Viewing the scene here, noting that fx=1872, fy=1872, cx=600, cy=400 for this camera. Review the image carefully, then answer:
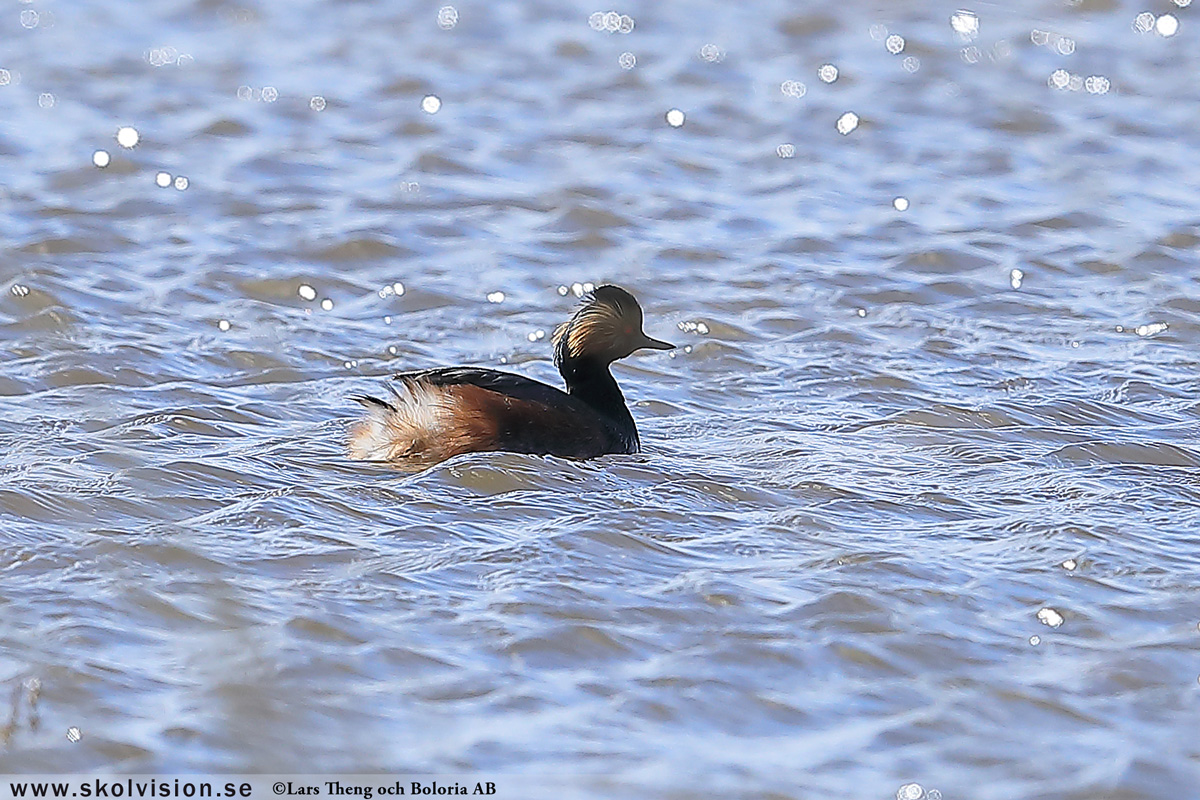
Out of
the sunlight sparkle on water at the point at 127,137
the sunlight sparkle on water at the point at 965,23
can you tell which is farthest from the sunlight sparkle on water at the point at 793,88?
the sunlight sparkle on water at the point at 127,137

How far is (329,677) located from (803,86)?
7.74 m

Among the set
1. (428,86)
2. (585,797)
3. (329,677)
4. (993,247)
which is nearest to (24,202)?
(428,86)

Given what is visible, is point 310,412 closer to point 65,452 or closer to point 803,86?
point 65,452

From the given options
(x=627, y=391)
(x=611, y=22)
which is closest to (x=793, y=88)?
(x=611, y=22)

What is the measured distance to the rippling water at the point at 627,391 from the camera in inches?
180

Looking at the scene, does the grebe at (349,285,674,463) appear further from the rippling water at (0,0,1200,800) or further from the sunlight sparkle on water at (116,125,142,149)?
the sunlight sparkle on water at (116,125,142,149)

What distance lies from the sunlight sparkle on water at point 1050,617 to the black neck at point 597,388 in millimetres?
1904

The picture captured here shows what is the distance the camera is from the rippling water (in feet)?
15.0

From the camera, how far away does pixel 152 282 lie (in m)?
8.45

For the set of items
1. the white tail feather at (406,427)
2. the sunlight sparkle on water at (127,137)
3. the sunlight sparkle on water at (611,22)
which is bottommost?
the white tail feather at (406,427)

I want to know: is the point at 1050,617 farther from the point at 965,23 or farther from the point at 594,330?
the point at 965,23

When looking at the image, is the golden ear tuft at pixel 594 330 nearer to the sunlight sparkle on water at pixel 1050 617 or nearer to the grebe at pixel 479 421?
the grebe at pixel 479 421

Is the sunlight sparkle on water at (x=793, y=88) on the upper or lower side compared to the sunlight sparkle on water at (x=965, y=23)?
lower

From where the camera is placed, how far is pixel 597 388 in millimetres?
6914
